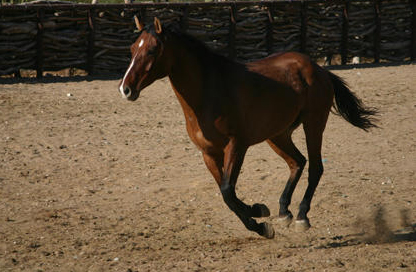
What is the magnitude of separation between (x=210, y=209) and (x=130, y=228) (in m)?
0.97

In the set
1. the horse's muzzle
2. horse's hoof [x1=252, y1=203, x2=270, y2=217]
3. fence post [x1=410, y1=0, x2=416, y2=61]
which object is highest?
the horse's muzzle

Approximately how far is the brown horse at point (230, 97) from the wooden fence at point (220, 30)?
8683 mm

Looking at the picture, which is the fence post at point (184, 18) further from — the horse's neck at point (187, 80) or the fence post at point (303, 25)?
the horse's neck at point (187, 80)

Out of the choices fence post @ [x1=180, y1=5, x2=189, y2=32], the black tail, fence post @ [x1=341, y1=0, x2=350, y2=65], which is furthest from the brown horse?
fence post @ [x1=341, y1=0, x2=350, y2=65]

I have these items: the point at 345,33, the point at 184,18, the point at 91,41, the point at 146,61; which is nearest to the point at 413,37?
the point at 345,33

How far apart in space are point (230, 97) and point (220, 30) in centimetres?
1028

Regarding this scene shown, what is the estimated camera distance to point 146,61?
4824 mm

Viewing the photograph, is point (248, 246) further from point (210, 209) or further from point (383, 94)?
point (383, 94)

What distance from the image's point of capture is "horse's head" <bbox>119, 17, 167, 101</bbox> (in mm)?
4746

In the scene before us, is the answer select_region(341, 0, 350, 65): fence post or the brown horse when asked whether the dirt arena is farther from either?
select_region(341, 0, 350, 65): fence post

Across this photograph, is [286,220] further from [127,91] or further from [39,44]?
[39,44]

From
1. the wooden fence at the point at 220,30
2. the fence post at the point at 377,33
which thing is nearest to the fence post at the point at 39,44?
the wooden fence at the point at 220,30

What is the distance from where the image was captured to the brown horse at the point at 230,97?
491 centimetres

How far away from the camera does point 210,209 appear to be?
21.2 ft
